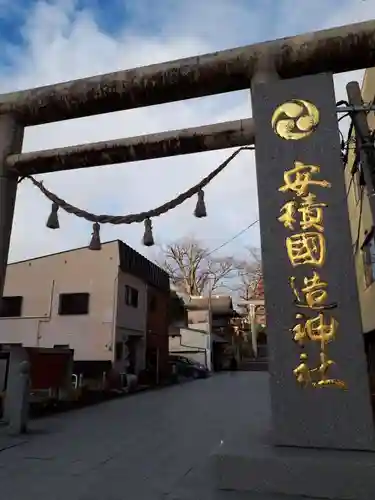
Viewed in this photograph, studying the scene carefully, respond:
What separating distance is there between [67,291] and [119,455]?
41.4ft

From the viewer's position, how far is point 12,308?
1731cm

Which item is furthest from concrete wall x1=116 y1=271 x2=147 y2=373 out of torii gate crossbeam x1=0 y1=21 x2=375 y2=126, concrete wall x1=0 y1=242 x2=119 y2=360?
torii gate crossbeam x1=0 y1=21 x2=375 y2=126

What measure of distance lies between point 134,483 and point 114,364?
39.6 ft

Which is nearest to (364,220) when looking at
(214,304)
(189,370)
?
(189,370)

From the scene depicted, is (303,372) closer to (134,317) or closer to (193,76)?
(193,76)

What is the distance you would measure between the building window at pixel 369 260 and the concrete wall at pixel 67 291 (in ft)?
30.0

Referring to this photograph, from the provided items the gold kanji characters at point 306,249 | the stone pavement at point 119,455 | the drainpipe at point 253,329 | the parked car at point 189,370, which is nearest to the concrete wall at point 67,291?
the parked car at point 189,370

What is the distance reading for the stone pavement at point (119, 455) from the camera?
11.4ft

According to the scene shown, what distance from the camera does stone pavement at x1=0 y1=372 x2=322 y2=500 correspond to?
3480mm

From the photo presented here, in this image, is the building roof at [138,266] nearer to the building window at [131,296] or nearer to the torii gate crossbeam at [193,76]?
the building window at [131,296]

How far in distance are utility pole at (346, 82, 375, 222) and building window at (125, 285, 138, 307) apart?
43.6 ft

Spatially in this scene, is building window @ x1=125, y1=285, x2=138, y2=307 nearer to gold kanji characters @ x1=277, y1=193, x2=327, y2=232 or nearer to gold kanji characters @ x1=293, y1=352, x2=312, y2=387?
gold kanji characters @ x1=277, y1=193, x2=327, y2=232

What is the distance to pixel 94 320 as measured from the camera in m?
16.0

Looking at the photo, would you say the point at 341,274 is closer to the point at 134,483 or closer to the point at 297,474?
the point at 297,474
